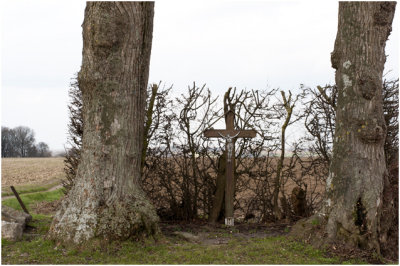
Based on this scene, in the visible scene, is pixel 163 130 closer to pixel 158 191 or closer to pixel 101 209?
pixel 158 191

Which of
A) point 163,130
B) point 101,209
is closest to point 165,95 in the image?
point 163,130

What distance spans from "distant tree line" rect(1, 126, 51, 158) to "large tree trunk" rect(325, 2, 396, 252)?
198 feet

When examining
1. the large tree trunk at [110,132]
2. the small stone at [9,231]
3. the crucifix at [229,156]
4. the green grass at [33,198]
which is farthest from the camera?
the green grass at [33,198]

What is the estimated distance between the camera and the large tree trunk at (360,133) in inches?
242

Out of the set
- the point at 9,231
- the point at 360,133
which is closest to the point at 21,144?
the point at 9,231

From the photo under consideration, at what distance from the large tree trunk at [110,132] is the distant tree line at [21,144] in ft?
190

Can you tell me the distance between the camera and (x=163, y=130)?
877 cm

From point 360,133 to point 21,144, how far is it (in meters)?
64.7

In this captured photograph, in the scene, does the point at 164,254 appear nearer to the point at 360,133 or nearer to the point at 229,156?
the point at 229,156

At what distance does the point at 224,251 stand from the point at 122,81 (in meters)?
3.41

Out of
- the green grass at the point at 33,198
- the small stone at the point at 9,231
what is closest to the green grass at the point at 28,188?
the green grass at the point at 33,198

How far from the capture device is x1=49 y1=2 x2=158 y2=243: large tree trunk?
249 inches

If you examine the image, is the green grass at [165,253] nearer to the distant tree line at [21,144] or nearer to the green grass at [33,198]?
the green grass at [33,198]

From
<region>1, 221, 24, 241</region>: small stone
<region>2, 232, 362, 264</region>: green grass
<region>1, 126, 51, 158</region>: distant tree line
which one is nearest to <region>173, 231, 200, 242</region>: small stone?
<region>2, 232, 362, 264</region>: green grass
